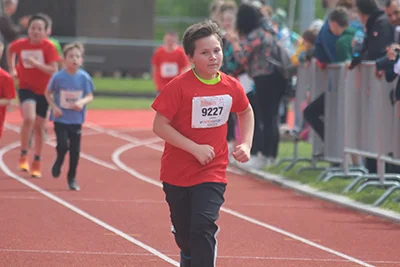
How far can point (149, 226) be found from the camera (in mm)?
10195

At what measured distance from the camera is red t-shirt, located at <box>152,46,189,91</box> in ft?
67.8

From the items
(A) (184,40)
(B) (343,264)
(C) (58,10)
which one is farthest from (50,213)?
(C) (58,10)

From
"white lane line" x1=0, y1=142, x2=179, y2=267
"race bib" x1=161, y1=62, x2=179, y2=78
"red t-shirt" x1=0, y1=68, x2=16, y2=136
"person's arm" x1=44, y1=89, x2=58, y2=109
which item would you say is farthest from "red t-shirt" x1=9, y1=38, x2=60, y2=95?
"race bib" x1=161, y1=62, x2=179, y2=78

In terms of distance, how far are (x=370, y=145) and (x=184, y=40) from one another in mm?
6103

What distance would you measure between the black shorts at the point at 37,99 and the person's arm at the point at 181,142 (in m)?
7.99

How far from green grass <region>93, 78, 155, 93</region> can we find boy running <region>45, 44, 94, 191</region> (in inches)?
966

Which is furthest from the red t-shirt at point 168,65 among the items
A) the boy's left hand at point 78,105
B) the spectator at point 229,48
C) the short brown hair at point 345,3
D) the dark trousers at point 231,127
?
the boy's left hand at point 78,105

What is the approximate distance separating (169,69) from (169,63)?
0.46 ft

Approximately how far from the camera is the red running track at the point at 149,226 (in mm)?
8602

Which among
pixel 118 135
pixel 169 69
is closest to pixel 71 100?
pixel 169 69

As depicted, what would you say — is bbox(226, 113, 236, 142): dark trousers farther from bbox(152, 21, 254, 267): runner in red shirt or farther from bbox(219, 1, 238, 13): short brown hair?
bbox(152, 21, 254, 267): runner in red shirt

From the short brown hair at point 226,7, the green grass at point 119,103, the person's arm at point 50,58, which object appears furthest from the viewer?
the green grass at point 119,103

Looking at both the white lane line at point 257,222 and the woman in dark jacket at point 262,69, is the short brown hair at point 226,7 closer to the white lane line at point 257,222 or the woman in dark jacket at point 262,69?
the woman in dark jacket at point 262,69

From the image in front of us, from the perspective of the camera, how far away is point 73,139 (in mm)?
13117
